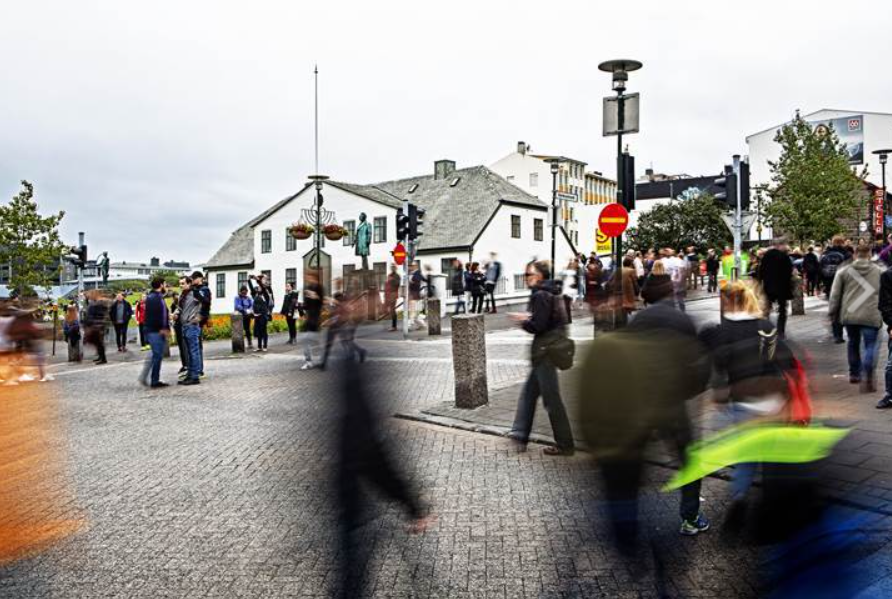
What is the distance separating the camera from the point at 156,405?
1130cm

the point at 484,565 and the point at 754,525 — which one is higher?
the point at 754,525

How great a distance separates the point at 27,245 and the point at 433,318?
2224 cm

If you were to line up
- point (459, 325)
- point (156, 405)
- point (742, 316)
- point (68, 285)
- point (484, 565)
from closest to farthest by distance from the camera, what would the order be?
point (742, 316) < point (484, 565) < point (459, 325) < point (156, 405) < point (68, 285)

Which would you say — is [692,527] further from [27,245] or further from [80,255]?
[27,245]

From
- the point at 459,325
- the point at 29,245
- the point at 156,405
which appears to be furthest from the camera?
the point at 29,245

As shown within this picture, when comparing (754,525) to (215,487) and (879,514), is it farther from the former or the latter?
(215,487)

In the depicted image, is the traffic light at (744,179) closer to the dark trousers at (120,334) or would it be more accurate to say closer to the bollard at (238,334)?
the bollard at (238,334)

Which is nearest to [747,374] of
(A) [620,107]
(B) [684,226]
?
(A) [620,107]

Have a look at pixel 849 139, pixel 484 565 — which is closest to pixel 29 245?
pixel 484 565

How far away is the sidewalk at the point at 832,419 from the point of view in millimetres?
3117

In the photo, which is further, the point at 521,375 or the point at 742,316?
the point at 521,375

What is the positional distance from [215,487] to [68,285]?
36.7 meters

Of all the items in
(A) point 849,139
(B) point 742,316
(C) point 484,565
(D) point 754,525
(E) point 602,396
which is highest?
(A) point 849,139

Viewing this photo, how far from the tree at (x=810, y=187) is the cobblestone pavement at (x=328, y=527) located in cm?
3127
